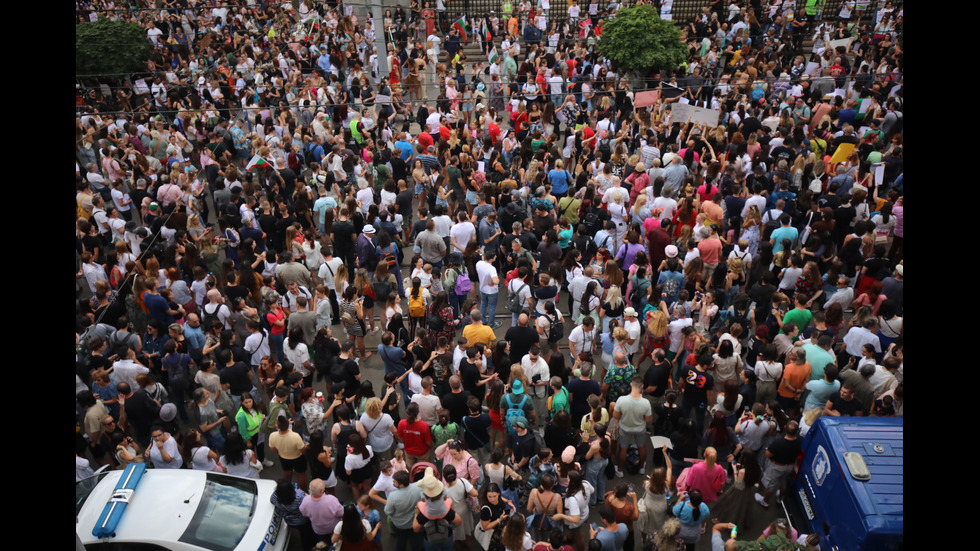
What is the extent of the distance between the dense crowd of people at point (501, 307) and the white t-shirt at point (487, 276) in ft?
0.13

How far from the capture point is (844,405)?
7.80 meters

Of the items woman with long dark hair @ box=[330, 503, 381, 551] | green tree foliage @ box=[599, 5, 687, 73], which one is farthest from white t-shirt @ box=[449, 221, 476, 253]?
green tree foliage @ box=[599, 5, 687, 73]

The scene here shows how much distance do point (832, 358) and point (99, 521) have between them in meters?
7.65

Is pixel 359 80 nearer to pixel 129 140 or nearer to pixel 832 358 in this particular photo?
pixel 129 140

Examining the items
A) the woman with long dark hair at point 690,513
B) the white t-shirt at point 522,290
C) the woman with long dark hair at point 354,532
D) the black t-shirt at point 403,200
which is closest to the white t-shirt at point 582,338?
the white t-shirt at point 522,290

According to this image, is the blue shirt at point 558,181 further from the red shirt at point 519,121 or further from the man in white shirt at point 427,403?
the man in white shirt at point 427,403

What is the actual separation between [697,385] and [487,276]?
10.9 feet

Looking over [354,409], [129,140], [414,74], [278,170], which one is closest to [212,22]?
[414,74]

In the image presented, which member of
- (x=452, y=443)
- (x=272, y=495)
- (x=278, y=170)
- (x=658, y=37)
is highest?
(x=658, y=37)

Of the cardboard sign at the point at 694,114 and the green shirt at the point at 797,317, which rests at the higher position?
the cardboard sign at the point at 694,114

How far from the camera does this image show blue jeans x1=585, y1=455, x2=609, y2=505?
24.2ft

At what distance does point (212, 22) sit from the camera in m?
26.5

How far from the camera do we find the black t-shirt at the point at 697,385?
26.2 feet

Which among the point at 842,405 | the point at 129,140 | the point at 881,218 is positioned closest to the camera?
the point at 842,405
